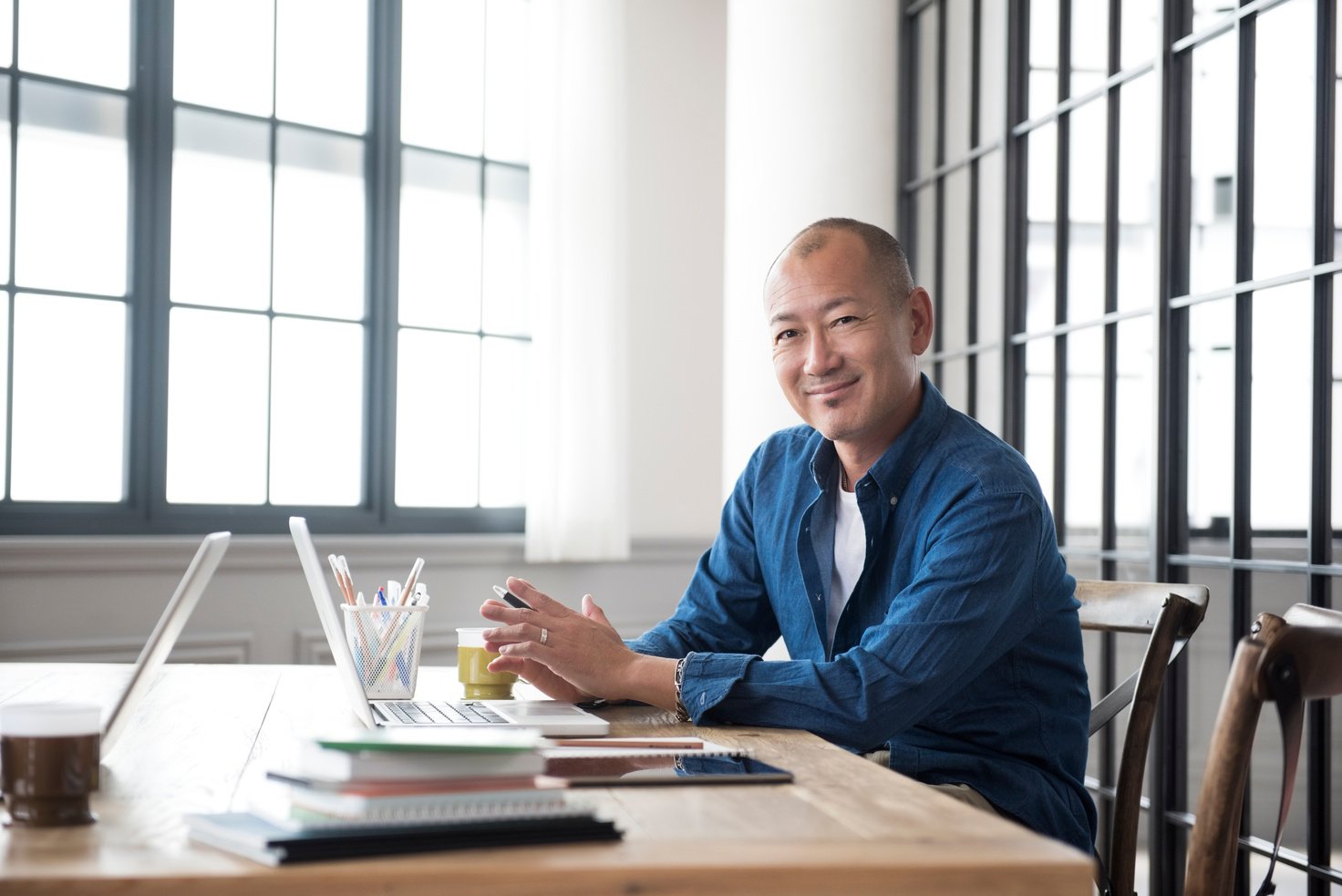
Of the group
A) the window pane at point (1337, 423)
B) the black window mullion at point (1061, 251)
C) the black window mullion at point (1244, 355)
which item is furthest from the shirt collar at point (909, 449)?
the black window mullion at point (1061, 251)

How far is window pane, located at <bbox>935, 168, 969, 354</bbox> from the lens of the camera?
11.9 feet

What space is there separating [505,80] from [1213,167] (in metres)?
2.23

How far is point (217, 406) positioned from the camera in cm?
355

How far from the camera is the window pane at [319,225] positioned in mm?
3658

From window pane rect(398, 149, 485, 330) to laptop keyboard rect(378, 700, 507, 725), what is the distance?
8.24 ft

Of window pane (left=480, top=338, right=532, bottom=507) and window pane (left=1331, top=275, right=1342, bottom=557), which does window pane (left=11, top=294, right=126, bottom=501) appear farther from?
window pane (left=1331, top=275, right=1342, bottom=557)

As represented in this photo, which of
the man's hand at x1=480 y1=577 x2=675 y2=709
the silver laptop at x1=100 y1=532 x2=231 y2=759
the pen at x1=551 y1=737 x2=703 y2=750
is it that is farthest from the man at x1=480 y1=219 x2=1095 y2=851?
the silver laptop at x1=100 y1=532 x2=231 y2=759

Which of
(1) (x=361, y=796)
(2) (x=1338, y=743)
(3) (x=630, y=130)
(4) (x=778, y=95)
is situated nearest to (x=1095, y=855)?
(2) (x=1338, y=743)

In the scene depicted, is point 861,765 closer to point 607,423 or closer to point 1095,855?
point 1095,855

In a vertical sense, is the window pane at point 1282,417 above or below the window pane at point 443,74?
below

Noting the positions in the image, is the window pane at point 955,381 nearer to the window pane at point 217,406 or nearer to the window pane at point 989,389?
the window pane at point 989,389

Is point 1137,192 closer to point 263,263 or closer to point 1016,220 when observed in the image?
point 1016,220

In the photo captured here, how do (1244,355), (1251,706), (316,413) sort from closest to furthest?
1. (1251,706)
2. (1244,355)
3. (316,413)

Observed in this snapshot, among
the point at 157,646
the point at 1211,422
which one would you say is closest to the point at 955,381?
the point at 1211,422
